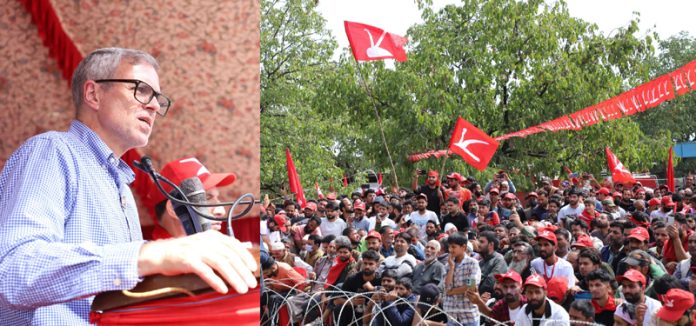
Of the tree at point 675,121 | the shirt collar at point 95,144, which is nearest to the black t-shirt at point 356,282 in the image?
the shirt collar at point 95,144

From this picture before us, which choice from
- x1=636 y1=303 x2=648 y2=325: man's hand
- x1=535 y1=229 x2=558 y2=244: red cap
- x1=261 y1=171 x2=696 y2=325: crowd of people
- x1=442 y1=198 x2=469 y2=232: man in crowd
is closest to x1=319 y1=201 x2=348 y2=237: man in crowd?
x1=261 y1=171 x2=696 y2=325: crowd of people

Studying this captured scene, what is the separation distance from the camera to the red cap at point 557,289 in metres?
7.28

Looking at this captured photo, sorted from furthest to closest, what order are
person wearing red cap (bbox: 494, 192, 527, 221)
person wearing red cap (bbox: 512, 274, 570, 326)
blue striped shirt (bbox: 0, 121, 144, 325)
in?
person wearing red cap (bbox: 494, 192, 527, 221), person wearing red cap (bbox: 512, 274, 570, 326), blue striped shirt (bbox: 0, 121, 144, 325)

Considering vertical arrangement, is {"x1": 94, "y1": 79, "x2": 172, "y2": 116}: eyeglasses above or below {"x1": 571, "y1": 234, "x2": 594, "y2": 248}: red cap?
above

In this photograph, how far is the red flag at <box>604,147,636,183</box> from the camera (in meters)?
17.4

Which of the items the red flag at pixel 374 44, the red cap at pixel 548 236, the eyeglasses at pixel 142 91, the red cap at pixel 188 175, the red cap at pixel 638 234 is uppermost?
the red flag at pixel 374 44

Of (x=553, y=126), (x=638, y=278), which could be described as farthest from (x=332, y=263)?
(x=553, y=126)

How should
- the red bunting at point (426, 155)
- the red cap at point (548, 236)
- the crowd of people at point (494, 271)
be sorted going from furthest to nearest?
the red bunting at point (426, 155) < the red cap at point (548, 236) < the crowd of people at point (494, 271)

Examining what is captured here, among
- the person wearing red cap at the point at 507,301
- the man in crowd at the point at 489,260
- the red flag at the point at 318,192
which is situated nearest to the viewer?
the person wearing red cap at the point at 507,301

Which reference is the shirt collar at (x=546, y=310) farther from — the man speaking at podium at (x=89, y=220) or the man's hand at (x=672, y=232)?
the man speaking at podium at (x=89, y=220)

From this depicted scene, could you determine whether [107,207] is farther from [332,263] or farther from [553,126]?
[553,126]

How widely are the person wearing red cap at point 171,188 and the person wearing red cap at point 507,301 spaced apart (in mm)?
5689

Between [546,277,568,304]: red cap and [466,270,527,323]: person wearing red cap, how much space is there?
0.27 m

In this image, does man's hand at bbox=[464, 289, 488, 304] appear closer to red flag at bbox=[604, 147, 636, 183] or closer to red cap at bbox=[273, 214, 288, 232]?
red cap at bbox=[273, 214, 288, 232]
